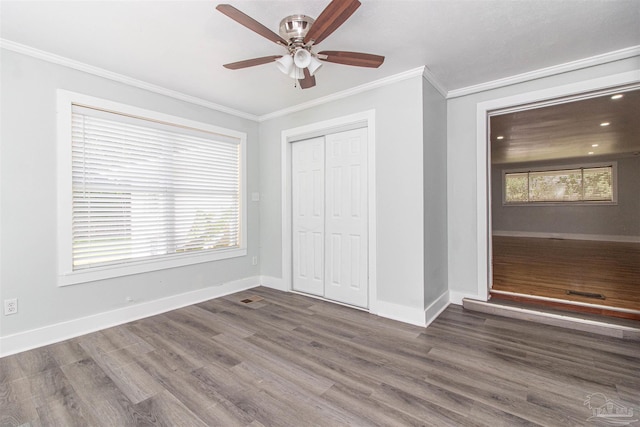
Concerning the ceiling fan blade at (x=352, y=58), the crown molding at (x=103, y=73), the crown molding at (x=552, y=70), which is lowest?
the ceiling fan blade at (x=352, y=58)

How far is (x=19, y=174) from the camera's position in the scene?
240cm

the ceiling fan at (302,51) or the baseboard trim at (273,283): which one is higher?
Result: the ceiling fan at (302,51)

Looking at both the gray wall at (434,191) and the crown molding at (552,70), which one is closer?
the crown molding at (552,70)

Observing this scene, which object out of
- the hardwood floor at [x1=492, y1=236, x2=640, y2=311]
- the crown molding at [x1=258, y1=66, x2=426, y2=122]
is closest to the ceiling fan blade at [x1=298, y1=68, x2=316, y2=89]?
the crown molding at [x1=258, y1=66, x2=426, y2=122]

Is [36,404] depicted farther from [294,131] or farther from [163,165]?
[294,131]

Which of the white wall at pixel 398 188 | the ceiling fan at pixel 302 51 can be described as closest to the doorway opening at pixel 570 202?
the white wall at pixel 398 188

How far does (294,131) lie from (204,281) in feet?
7.71

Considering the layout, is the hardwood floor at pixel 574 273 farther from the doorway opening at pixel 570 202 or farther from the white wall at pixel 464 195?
the white wall at pixel 464 195

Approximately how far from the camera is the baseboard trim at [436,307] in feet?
9.44

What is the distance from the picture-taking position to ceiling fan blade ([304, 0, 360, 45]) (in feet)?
5.05

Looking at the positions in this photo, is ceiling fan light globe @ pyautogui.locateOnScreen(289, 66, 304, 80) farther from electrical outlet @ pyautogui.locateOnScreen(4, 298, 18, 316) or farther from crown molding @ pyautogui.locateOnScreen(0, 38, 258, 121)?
electrical outlet @ pyautogui.locateOnScreen(4, 298, 18, 316)

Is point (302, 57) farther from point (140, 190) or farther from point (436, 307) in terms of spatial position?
point (436, 307)

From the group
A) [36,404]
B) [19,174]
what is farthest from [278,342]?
[19,174]

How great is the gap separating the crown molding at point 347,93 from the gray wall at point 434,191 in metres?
0.17
